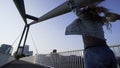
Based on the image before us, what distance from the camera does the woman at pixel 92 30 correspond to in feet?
4.89

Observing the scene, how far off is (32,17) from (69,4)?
269cm

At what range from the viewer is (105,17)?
67.6 inches

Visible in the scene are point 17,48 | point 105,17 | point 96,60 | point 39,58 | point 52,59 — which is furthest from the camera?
point 39,58

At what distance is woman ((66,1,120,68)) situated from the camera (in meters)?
1.49

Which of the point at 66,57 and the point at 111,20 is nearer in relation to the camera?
the point at 111,20

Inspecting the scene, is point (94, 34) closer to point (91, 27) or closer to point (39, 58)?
point (91, 27)

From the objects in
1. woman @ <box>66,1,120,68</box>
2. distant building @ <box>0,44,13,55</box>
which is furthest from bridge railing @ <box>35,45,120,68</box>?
woman @ <box>66,1,120,68</box>

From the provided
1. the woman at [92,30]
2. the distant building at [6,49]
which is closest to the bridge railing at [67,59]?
the distant building at [6,49]

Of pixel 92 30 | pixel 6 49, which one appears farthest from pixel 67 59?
pixel 92 30

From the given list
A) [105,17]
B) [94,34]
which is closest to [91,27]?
[94,34]

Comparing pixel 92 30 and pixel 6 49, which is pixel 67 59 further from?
pixel 92 30

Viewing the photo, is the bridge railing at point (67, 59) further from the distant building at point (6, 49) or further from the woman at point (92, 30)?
the woman at point (92, 30)

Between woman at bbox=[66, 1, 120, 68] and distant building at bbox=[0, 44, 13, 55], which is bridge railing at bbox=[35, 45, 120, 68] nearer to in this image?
distant building at bbox=[0, 44, 13, 55]

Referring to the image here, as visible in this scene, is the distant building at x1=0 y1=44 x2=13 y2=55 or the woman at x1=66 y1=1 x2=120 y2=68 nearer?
the woman at x1=66 y1=1 x2=120 y2=68
